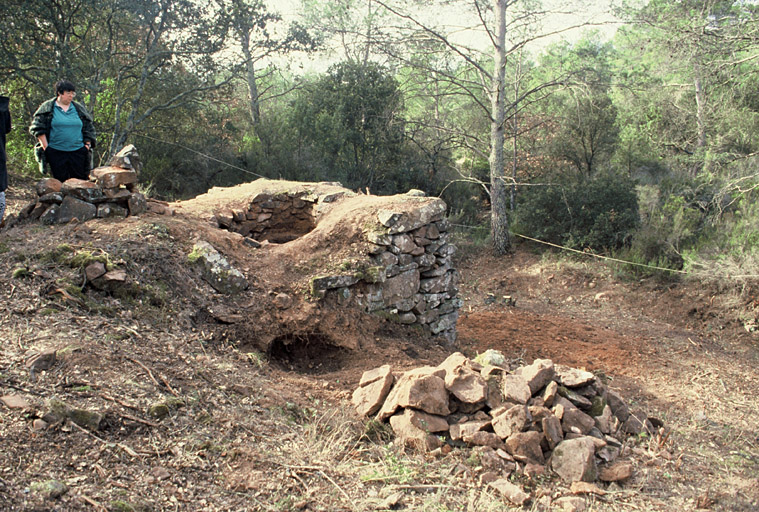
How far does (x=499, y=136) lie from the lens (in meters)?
11.9

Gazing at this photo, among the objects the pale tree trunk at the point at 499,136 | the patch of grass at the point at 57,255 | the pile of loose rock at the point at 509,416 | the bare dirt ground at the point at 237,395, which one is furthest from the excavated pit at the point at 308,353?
the pale tree trunk at the point at 499,136

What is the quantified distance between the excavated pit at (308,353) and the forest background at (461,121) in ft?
13.1

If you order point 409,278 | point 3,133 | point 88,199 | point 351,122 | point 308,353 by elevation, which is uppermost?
point 351,122

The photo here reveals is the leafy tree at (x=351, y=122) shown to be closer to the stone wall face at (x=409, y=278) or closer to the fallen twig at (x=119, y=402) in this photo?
the stone wall face at (x=409, y=278)

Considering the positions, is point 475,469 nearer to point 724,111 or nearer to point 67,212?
point 67,212

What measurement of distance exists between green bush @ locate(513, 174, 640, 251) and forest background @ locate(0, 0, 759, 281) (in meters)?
0.03

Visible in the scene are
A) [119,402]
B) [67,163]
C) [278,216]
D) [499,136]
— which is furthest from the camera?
[499,136]

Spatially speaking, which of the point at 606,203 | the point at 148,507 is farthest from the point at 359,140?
the point at 148,507

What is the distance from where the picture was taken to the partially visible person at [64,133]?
577 cm

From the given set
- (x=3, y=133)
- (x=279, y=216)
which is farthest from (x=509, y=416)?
(x=3, y=133)

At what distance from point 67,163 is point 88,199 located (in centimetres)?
95

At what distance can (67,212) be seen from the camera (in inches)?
214

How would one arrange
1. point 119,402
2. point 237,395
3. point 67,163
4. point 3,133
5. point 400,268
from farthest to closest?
1. point 400,268
2. point 67,163
3. point 3,133
4. point 237,395
5. point 119,402

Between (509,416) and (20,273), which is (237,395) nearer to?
(509,416)
